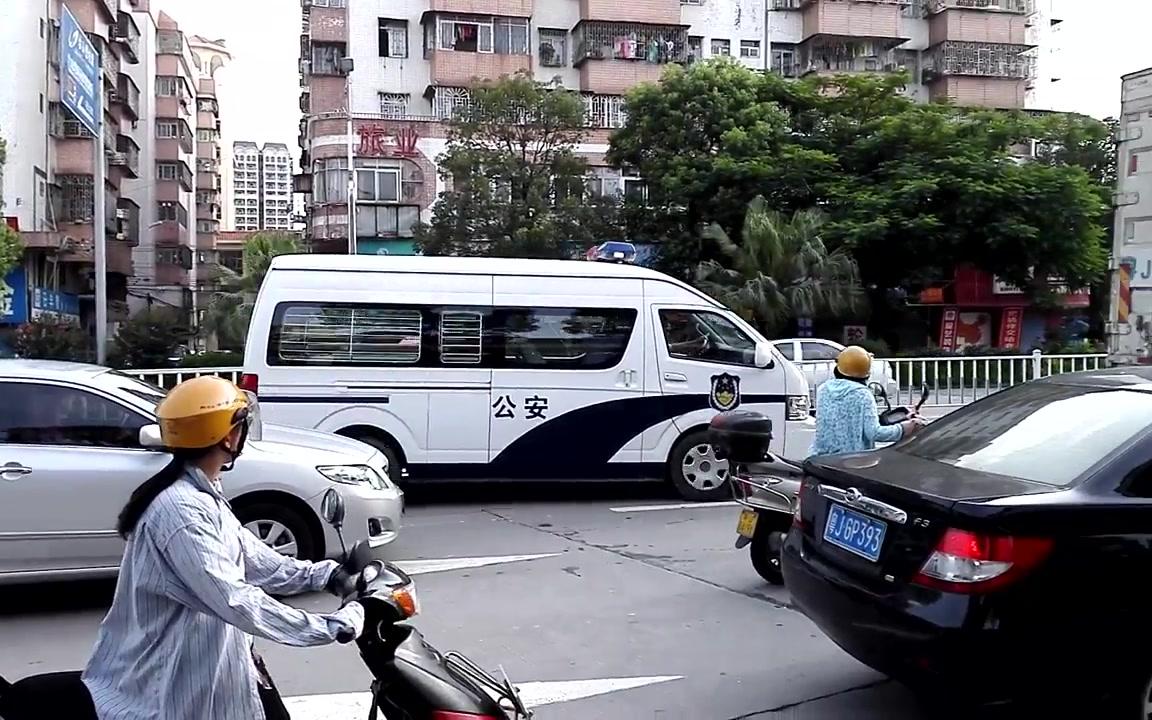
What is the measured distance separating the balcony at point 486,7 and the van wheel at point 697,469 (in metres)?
26.7

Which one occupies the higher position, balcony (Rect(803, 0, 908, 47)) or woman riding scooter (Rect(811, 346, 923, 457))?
balcony (Rect(803, 0, 908, 47))

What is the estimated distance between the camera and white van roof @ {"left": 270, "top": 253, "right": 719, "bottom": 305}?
391 inches

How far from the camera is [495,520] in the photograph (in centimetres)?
945

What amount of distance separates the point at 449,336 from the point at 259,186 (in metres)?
113

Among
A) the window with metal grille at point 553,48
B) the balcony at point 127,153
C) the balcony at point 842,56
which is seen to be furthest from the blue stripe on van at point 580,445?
the balcony at point 127,153

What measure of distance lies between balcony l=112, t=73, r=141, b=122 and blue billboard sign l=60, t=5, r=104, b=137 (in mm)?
21719

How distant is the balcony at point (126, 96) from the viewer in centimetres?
3906

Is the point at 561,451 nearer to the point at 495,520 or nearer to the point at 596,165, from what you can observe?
the point at 495,520

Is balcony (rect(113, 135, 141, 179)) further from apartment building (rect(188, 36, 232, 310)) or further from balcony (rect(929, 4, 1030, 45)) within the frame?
balcony (rect(929, 4, 1030, 45))

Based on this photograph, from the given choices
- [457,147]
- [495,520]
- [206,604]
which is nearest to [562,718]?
[206,604]

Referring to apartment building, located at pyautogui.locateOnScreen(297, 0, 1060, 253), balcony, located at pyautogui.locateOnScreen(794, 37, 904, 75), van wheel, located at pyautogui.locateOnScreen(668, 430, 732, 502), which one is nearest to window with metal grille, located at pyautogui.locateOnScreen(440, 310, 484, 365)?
van wheel, located at pyautogui.locateOnScreen(668, 430, 732, 502)

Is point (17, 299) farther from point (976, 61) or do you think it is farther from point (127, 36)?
point (976, 61)

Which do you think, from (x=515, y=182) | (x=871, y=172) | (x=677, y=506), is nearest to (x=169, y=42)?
(x=515, y=182)

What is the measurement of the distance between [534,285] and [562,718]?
5966mm
